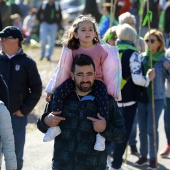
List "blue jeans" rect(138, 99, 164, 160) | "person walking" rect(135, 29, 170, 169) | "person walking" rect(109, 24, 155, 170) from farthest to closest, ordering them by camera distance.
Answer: "blue jeans" rect(138, 99, 164, 160) → "person walking" rect(135, 29, 170, 169) → "person walking" rect(109, 24, 155, 170)

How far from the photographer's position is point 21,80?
7.37 metres

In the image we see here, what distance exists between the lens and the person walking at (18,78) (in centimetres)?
732

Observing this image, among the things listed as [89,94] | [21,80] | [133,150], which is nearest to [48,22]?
[133,150]

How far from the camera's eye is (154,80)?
8812mm

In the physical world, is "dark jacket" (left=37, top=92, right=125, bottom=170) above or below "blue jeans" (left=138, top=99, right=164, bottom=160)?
above

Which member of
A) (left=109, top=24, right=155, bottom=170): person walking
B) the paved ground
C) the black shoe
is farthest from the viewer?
the black shoe

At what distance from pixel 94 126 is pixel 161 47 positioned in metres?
3.58

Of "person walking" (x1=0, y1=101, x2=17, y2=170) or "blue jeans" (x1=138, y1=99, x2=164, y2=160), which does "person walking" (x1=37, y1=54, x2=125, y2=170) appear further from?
"blue jeans" (x1=138, y1=99, x2=164, y2=160)

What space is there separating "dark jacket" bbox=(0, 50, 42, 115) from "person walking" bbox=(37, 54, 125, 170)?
1.73 metres

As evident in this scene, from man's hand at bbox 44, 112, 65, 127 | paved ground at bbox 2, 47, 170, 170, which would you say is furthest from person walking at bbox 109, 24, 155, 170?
man's hand at bbox 44, 112, 65, 127

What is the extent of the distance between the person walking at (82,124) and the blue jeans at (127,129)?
103 inches

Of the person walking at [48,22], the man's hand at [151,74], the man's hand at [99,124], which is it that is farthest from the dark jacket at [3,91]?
the person walking at [48,22]

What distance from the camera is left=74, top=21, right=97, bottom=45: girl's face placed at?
570 cm

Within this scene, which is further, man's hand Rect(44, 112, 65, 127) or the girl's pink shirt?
the girl's pink shirt
